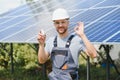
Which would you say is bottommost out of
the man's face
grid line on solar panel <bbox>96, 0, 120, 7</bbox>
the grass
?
the grass

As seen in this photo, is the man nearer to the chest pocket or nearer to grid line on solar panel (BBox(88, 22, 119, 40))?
the chest pocket

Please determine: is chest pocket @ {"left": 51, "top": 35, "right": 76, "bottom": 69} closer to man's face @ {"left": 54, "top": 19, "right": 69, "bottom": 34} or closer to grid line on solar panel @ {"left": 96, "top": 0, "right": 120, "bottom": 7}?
man's face @ {"left": 54, "top": 19, "right": 69, "bottom": 34}

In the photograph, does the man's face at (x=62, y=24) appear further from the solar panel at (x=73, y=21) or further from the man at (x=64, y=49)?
the solar panel at (x=73, y=21)

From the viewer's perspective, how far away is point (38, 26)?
11.6m

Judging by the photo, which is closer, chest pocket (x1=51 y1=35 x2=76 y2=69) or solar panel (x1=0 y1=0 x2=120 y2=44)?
chest pocket (x1=51 y1=35 x2=76 y2=69)

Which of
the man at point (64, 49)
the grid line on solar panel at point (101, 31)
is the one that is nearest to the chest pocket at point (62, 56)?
the man at point (64, 49)

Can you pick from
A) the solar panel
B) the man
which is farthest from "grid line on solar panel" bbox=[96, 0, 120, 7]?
the man

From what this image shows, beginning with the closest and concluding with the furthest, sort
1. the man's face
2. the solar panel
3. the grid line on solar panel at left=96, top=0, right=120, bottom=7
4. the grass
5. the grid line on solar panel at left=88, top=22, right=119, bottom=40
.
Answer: the man's face, the grid line on solar panel at left=88, top=22, right=119, bottom=40, the solar panel, the grid line on solar panel at left=96, top=0, right=120, bottom=7, the grass

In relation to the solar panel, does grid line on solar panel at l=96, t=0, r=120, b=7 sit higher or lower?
higher

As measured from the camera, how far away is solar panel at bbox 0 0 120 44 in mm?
8602

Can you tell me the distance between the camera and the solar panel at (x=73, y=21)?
8.60 m

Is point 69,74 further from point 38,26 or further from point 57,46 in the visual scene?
point 38,26

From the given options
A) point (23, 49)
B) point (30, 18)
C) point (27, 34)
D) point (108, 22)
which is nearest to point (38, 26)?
point (27, 34)

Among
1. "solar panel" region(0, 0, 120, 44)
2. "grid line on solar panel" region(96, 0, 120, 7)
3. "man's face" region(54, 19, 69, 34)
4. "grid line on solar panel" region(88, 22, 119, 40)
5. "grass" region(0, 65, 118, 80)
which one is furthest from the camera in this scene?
"grass" region(0, 65, 118, 80)
